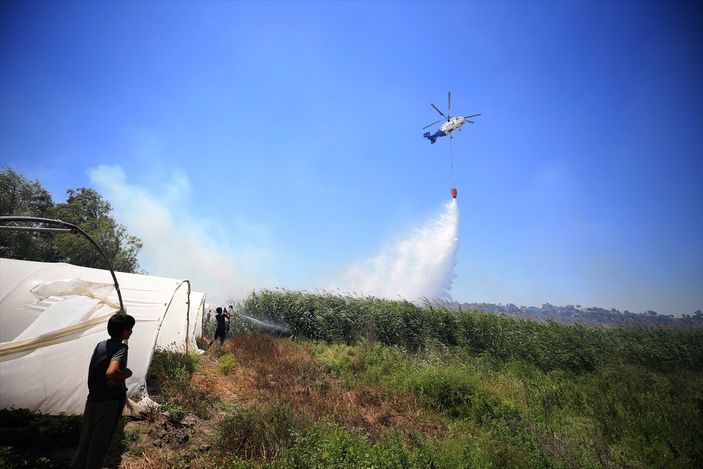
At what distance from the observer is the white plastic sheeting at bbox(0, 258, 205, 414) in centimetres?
648

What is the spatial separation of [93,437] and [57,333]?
3.86m

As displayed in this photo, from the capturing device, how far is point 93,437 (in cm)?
404

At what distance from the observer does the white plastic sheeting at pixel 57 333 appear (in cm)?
648

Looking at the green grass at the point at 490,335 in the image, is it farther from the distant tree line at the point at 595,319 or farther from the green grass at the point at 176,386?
the green grass at the point at 176,386

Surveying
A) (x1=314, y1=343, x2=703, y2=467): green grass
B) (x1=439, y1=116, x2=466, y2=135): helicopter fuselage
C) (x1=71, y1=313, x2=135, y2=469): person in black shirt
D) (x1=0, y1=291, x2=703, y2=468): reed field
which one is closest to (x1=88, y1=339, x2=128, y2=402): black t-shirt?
(x1=71, y1=313, x2=135, y2=469): person in black shirt

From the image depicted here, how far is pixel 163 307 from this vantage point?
32.7ft

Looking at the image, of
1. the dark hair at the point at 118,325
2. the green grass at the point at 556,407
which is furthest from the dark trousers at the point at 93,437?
the green grass at the point at 556,407

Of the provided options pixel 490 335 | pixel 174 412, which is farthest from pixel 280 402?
pixel 490 335

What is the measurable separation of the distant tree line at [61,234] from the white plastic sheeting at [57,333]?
26323mm

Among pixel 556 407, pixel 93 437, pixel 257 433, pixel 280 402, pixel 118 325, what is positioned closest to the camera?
pixel 93 437

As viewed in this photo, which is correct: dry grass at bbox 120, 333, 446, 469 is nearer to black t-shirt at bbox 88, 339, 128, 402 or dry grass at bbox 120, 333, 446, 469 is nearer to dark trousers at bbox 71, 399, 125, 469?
dark trousers at bbox 71, 399, 125, 469

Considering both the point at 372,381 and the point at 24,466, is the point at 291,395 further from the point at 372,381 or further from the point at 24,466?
the point at 24,466

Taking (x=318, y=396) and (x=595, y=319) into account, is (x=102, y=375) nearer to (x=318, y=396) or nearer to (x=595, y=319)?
(x=318, y=396)

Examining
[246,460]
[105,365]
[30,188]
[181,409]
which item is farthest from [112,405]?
[30,188]
